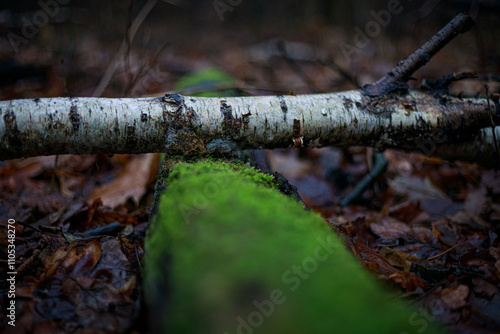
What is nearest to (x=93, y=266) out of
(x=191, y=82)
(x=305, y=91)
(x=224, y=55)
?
(x=191, y=82)

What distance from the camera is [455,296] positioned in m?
1.50

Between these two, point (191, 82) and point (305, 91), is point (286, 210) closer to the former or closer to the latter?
point (191, 82)

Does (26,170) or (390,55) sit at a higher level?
(390,55)

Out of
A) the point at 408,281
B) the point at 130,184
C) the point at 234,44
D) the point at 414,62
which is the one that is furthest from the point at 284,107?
the point at 234,44

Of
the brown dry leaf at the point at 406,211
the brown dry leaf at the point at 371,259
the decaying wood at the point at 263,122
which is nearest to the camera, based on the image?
the brown dry leaf at the point at 371,259

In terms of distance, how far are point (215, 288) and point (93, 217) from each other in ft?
5.74

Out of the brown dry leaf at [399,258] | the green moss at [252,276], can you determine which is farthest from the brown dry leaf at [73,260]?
the brown dry leaf at [399,258]

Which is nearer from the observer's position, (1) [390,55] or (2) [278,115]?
(2) [278,115]

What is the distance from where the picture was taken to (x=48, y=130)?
1.76m

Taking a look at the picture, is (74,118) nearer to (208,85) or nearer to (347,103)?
(347,103)

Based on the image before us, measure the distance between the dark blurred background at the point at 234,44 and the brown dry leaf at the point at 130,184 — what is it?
1.13 metres

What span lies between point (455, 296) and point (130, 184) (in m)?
2.81

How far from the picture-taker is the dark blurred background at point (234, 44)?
200 inches

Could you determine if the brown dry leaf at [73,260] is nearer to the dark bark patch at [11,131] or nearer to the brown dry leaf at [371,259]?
the dark bark patch at [11,131]
